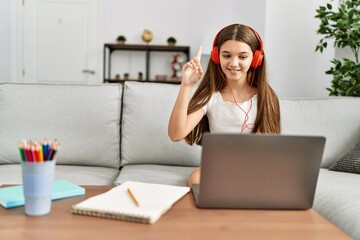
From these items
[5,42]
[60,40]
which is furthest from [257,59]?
[5,42]

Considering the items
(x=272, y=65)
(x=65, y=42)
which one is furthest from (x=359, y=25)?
(x=65, y=42)

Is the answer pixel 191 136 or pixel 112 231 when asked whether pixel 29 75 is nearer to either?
pixel 191 136

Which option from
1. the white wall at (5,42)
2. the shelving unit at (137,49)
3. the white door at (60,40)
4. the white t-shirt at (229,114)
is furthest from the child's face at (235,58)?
the white wall at (5,42)

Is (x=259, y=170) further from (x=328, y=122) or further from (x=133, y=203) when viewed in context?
(x=328, y=122)

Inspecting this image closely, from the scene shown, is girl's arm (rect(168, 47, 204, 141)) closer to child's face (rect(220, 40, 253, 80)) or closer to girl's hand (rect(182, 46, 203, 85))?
girl's hand (rect(182, 46, 203, 85))

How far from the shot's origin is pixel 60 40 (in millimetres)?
4633

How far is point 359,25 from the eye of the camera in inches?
92.0

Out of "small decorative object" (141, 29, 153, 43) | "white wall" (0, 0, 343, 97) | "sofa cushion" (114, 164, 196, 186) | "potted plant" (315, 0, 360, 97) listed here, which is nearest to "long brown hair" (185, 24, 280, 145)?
"sofa cushion" (114, 164, 196, 186)

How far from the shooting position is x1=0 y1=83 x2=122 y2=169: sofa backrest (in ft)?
6.15

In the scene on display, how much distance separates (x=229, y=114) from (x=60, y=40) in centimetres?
362

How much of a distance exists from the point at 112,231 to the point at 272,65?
2.81 metres

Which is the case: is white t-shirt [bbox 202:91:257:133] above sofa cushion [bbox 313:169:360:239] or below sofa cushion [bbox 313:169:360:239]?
above

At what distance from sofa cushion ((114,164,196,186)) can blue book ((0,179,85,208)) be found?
558 mm

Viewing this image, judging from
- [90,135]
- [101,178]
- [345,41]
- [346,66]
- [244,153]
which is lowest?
[101,178]
